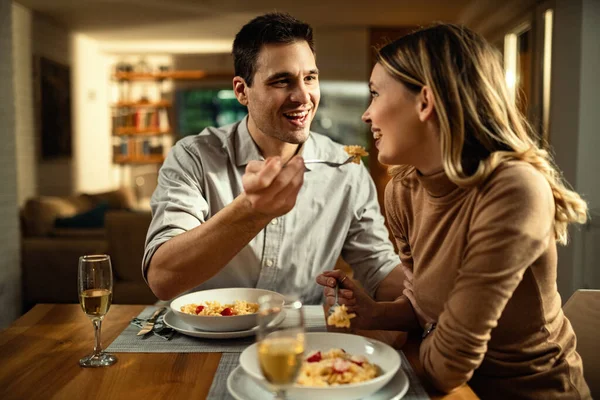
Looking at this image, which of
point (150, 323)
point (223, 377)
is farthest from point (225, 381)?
point (150, 323)

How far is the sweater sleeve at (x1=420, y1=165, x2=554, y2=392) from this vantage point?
39.5 inches

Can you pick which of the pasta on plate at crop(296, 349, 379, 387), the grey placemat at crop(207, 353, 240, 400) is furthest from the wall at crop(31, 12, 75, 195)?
the pasta on plate at crop(296, 349, 379, 387)

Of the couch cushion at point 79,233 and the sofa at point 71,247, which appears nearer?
the sofa at point 71,247

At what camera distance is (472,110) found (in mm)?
1165

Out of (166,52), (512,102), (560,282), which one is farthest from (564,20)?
(166,52)

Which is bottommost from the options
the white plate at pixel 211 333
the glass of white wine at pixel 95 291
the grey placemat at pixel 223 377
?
the grey placemat at pixel 223 377

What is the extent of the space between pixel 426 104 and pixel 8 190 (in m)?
4.16

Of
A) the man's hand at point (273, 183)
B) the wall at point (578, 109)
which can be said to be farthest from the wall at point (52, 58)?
the man's hand at point (273, 183)

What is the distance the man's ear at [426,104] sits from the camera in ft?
3.92

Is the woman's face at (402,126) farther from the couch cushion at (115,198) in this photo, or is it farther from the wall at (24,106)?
the couch cushion at (115,198)

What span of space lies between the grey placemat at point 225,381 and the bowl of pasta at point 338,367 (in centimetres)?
6

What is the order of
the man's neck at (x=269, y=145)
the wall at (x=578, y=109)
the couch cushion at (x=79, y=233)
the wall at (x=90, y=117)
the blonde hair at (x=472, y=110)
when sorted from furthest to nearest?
the wall at (x=90, y=117) < the couch cushion at (x=79, y=233) < the wall at (x=578, y=109) < the man's neck at (x=269, y=145) < the blonde hair at (x=472, y=110)

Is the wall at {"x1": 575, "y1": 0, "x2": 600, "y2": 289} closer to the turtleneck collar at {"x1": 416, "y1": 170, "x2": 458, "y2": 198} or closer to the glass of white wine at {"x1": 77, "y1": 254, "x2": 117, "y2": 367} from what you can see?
the turtleneck collar at {"x1": 416, "y1": 170, "x2": 458, "y2": 198}

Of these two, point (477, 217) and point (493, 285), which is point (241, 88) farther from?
point (493, 285)
